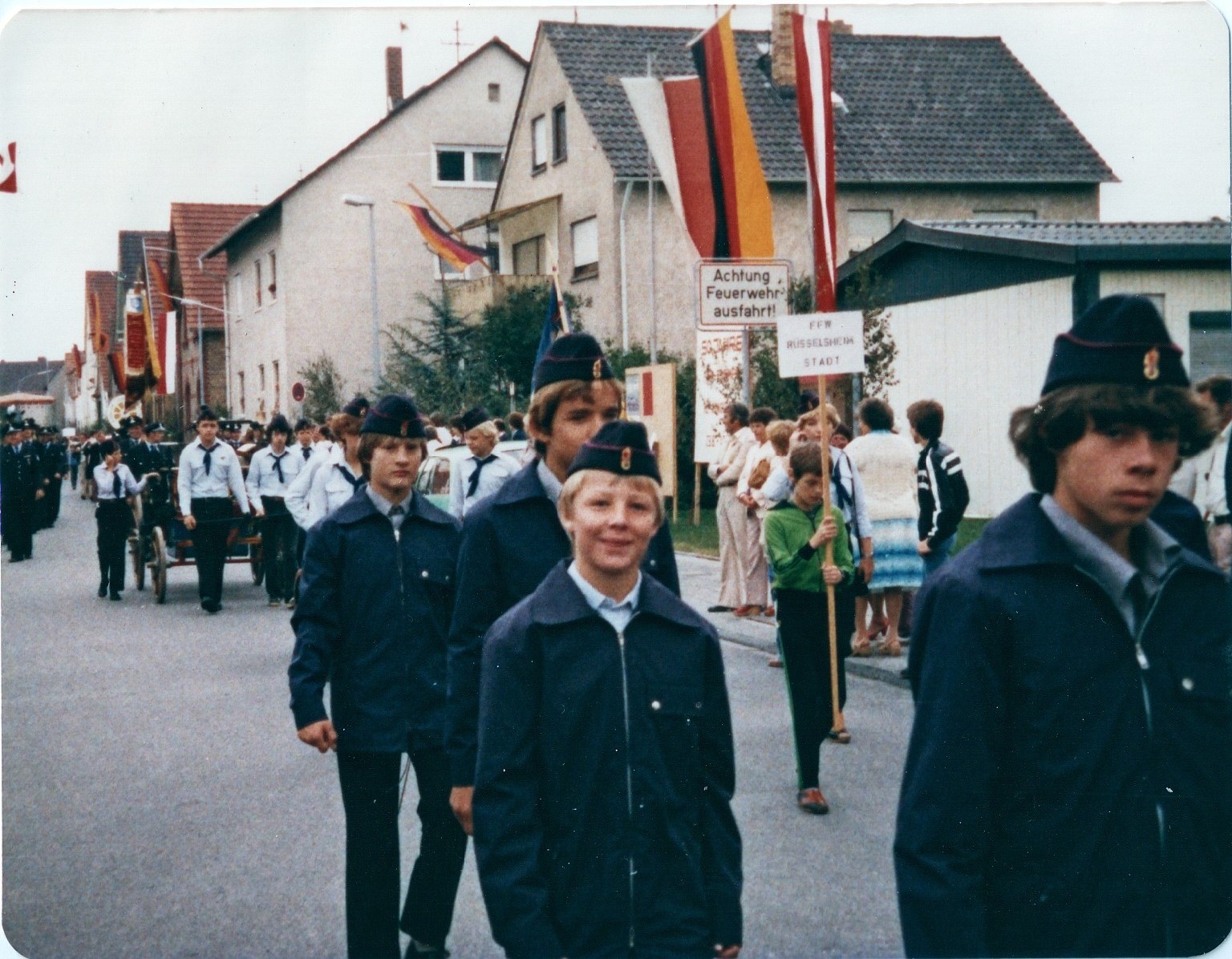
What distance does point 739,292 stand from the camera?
1071cm

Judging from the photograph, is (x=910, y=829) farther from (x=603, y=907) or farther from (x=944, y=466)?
(x=944, y=466)

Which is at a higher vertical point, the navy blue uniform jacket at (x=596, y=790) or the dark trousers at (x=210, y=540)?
the navy blue uniform jacket at (x=596, y=790)

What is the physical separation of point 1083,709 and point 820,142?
666 cm

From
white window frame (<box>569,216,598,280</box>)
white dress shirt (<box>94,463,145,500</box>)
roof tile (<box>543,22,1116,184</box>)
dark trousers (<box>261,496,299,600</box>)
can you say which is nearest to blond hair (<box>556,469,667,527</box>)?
dark trousers (<box>261,496,299,600</box>)

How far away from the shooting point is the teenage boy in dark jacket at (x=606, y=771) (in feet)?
9.27

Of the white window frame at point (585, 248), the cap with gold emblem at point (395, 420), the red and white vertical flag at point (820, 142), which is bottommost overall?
the cap with gold emblem at point (395, 420)

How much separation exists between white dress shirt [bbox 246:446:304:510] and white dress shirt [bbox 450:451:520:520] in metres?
4.94

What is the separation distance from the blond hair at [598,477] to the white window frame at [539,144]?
97.0 feet

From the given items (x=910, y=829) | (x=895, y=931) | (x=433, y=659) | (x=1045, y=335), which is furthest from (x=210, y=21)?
(x=1045, y=335)

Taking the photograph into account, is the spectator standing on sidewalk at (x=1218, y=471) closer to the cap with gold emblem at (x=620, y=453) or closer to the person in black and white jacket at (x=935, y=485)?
the cap with gold emblem at (x=620, y=453)

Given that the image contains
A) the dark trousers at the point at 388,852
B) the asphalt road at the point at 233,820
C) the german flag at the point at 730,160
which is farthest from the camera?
the german flag at the point at 730,160

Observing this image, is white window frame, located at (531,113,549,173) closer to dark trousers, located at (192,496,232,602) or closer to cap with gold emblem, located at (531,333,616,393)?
dark trousers, located at (192,496,232,602)

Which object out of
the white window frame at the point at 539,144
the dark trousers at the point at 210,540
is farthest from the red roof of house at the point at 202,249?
the dark trousers at the point at 210,540

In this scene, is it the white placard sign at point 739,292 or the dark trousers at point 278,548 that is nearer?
the white placard sign at point 739,292
